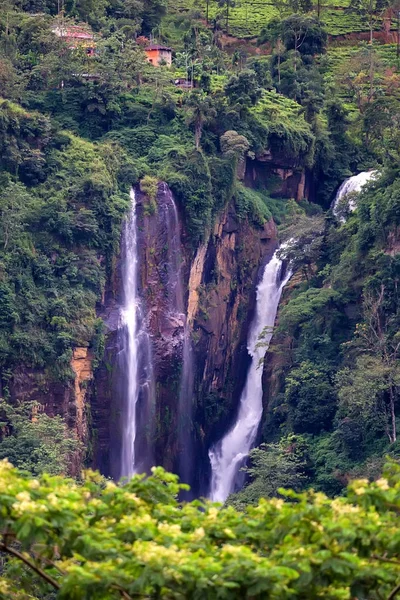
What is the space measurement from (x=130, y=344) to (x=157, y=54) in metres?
14.9

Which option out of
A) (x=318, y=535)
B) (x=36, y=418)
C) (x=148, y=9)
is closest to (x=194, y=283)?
(x=36, y=418)

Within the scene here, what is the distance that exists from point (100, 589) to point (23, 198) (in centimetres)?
2991

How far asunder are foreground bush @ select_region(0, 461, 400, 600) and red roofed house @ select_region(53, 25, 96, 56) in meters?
37.9

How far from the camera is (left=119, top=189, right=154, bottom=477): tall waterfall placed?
42719 mm

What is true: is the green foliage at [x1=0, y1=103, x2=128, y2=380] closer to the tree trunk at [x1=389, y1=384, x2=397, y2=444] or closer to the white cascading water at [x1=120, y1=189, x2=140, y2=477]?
the white cascading water at [x1=120, y1=189, x2=140, y2=477]

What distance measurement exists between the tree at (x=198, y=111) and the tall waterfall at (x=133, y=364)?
470 centimetres

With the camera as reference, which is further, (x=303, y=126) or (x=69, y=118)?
(x=303, y=126)

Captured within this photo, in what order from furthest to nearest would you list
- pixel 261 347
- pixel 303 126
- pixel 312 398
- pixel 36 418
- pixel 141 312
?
pixel 303 126 → pixel 261 347 → pixel 141 312 → pixel 312 398 → pixel 36 418

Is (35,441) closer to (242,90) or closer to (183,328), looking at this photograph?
(183,328)

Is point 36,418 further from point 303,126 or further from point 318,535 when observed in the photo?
point 318,535

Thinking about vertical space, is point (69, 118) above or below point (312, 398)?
above

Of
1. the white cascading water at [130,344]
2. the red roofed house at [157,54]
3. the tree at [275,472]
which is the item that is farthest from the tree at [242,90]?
the tree at [275,472]

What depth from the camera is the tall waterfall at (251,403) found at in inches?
1758

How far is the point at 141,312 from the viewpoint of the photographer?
4347 centimetres
